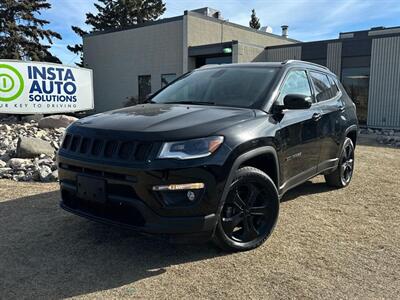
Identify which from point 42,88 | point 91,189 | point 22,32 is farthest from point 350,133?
point 22,32

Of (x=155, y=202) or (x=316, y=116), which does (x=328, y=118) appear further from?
(x=155, y=202)

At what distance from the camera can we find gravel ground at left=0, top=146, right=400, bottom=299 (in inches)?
124

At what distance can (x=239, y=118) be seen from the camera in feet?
12.3

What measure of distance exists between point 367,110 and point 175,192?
17.3m

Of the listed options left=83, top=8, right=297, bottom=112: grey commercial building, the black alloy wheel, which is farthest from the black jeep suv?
left=83, top=8, right=297, bottom=112: grey commercial building

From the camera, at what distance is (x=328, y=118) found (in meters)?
5.41

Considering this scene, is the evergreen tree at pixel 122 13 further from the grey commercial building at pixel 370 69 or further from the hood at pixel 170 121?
the hood at pixel 170 121

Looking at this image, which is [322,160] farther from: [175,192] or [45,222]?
[45,222]

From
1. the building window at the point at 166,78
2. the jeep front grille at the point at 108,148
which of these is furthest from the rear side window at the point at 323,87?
the building window at the point at 166,78

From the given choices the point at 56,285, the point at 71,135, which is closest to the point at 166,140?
the point at 71,135

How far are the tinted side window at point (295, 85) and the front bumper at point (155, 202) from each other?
1.46 meters

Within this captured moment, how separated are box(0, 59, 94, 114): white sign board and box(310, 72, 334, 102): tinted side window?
13.0 metres

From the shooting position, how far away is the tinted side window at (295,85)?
4476mm

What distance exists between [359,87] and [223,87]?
16090mm
